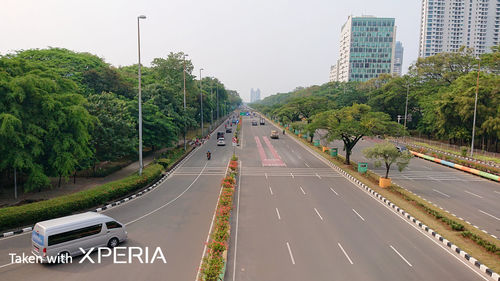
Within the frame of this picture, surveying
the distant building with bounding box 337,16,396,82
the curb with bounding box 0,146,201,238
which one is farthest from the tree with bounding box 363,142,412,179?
the distant building with bounding box 337,16,396,82

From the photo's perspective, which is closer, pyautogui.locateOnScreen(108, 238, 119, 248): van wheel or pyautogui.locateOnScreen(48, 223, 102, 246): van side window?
pyautogui.locateOnScreen(48, 223, 102, 246): van side window

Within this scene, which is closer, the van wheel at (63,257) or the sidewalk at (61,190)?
the van wheel at (63,257)

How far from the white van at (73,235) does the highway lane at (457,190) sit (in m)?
19.3

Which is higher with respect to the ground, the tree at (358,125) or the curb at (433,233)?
the tree at (358,125)

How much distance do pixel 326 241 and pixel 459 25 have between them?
201272 millimetres

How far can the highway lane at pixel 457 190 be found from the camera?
20656 millimetres

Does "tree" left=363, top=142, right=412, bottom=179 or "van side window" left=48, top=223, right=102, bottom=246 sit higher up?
"tree" left=363, top=142, right=412, bottom=179

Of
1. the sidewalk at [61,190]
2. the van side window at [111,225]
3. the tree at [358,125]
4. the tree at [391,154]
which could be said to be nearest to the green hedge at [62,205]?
the sidewalk at [61,190]

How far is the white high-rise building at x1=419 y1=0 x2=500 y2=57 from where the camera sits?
552ft

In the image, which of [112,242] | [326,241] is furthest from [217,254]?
[326,241]

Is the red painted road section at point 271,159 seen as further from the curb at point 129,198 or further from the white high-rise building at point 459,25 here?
the white high-rise building at point 459,25

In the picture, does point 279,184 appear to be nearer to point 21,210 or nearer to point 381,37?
point 21,210

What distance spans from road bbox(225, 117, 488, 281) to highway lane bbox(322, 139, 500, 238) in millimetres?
4586

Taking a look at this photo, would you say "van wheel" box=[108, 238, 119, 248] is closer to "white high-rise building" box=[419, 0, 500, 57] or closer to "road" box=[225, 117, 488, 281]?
"road" box=[225, 117, 488, 281]
